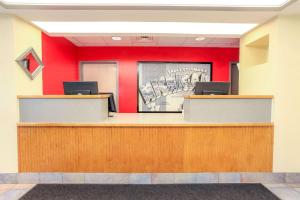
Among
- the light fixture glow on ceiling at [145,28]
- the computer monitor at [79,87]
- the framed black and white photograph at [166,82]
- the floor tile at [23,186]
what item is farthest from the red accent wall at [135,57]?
the floor tile at [23,186]

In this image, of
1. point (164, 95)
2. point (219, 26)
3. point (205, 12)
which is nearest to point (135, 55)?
point (164, 95)

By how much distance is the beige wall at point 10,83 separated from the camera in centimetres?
300

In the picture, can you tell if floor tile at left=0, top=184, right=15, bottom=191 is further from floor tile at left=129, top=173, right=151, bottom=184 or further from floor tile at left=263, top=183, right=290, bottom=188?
floor tile at left=263, top=183, right=290, bottom=188

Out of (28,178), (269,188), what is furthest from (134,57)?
(269,188)

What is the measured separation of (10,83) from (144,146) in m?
2.13

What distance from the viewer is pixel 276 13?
295 cm

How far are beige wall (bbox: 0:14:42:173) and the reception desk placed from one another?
14 centimetres

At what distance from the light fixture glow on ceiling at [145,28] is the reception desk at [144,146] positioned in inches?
65.8

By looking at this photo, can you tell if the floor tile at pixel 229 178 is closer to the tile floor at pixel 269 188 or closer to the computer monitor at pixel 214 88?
the tile floor at pixel 269 188

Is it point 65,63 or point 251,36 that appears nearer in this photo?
point 251,36

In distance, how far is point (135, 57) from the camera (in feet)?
19.9

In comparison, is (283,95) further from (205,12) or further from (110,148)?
(110,148)

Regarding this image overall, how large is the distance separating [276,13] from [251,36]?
85cm

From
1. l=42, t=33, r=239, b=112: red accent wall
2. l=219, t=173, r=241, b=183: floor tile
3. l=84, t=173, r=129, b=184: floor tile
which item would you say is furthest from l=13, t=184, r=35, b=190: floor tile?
l=42, t=33, r=239, b=112: red accent wall
